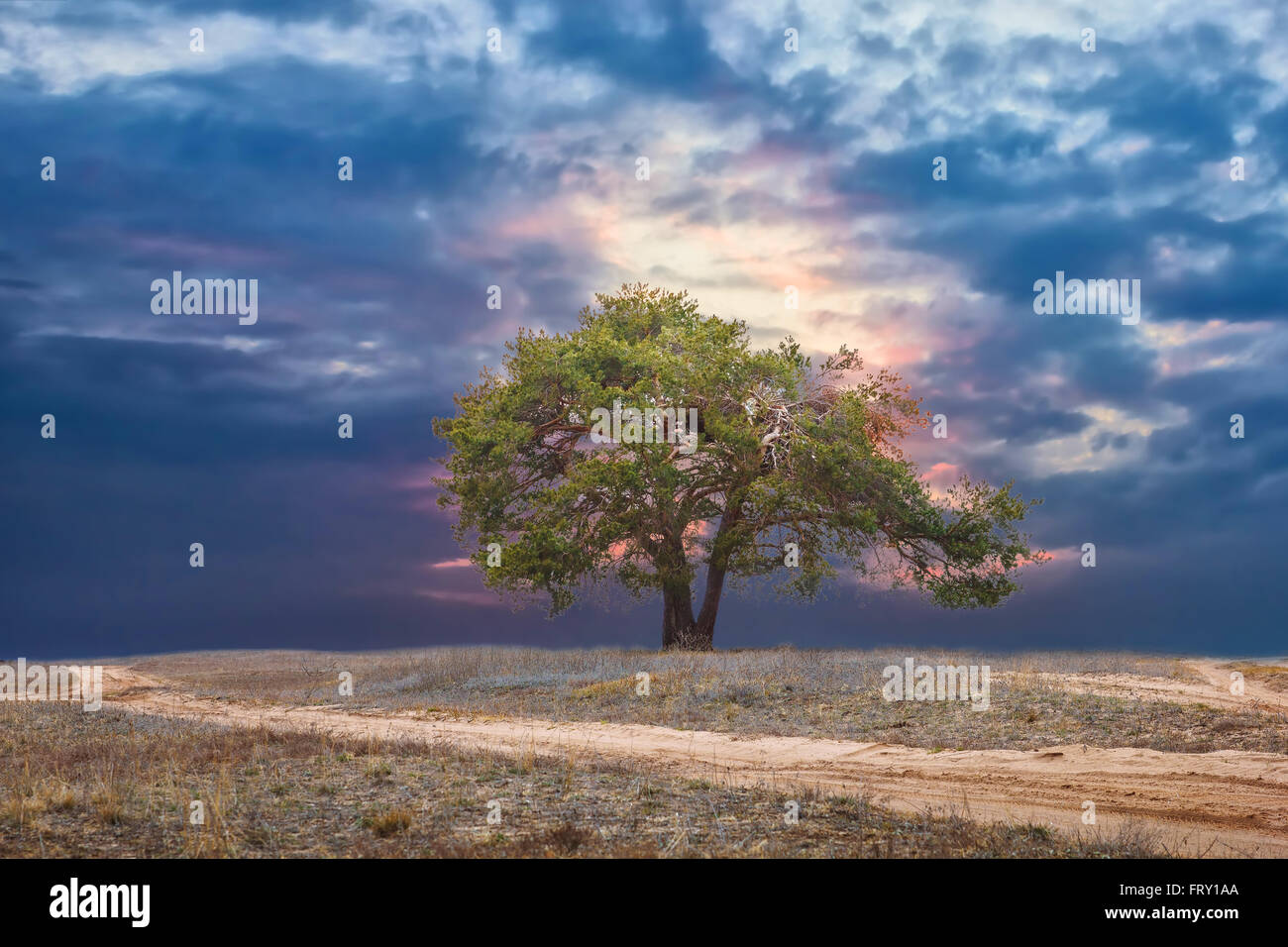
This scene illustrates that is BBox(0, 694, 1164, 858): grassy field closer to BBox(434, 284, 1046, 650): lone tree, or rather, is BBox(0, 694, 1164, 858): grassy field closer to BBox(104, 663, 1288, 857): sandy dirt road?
BBox(104, 663, 1288, 857): sandy dirt road

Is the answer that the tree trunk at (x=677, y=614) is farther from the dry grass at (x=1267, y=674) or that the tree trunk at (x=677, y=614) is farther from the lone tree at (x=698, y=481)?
the dry grass at (x=1267, y=674)

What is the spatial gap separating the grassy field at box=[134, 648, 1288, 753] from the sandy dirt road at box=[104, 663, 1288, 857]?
1132 mm

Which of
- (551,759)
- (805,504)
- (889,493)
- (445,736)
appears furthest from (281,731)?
(889,493)

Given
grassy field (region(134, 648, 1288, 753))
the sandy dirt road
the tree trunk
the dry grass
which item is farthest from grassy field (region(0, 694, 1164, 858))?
the tree trunk

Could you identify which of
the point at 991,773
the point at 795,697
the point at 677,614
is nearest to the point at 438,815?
the point at 991,773

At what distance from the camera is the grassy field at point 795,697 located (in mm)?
17656

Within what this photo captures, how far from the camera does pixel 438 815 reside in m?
10.6

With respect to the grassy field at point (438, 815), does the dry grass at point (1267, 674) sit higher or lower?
lower

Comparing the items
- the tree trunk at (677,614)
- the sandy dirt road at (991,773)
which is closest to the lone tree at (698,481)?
the tree trunk at (677,614)

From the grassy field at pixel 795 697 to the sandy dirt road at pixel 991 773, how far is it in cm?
113

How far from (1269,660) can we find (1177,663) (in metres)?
5.68

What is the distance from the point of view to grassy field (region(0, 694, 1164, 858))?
934 centimetres

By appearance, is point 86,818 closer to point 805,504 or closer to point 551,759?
point 551,759
